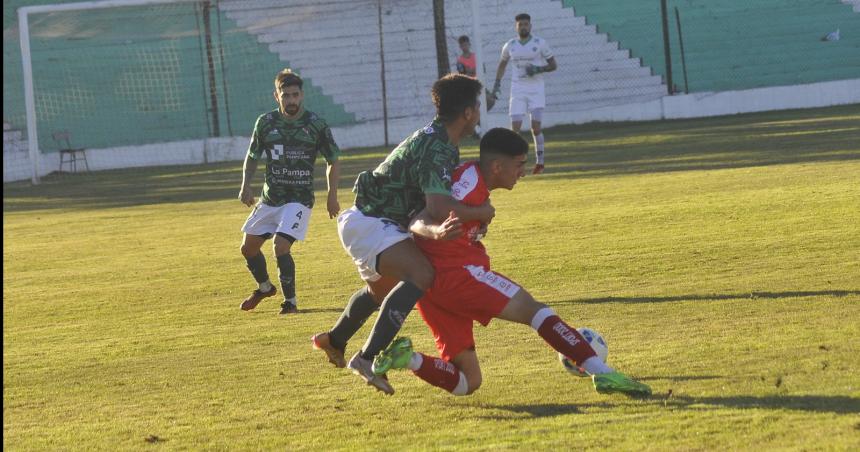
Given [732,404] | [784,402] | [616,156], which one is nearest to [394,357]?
[732,404]

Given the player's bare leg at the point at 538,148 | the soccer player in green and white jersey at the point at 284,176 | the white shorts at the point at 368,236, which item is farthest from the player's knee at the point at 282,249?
the player's bare leg at the point at 538,148

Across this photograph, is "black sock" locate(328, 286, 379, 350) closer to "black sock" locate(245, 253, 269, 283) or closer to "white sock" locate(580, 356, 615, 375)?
"white sock" locate(580, 356, 615, 375)

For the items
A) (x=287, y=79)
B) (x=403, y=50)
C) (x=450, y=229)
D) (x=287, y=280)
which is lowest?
(x=287, y=280)

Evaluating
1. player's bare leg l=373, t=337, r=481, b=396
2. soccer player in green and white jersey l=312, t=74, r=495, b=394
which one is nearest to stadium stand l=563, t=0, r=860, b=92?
soccer player in green and white jersey l=312, t=74, r=495, b=394

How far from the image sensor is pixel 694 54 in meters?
31.9

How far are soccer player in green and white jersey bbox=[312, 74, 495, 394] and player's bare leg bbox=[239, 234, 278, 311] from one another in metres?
3.44

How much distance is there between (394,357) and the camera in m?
6.04

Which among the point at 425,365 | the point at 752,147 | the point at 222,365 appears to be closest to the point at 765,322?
the point at 425,365

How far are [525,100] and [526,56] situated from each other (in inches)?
26.6

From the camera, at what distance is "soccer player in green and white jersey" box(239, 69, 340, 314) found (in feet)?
32.8

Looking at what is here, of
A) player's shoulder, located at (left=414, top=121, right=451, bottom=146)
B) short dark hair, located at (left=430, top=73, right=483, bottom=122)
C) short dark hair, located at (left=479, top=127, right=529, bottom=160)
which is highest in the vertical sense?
short dark hair, located at (left=430, top=73, right=483, bottom=122)

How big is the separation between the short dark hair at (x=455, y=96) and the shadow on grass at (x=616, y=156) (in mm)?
11705

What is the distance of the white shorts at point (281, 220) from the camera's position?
9977 mm

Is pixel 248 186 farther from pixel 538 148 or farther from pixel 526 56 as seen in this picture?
pixel 526 56
